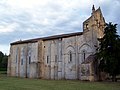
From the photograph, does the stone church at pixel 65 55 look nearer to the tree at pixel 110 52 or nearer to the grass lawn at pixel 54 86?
the tree at pixel 110 52

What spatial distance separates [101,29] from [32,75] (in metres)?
17.6

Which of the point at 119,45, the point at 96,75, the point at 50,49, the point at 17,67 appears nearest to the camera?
the point at 119,45

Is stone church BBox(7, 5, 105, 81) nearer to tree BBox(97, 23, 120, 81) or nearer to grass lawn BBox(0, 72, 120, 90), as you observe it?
tree BBox(97, 23, 120, 81)

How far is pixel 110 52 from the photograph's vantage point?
34.7 meters

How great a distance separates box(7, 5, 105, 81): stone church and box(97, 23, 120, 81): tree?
2.65 m

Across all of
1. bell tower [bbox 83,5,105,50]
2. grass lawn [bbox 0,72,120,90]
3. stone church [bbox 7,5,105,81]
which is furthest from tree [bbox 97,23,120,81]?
grass lawn [bbox 0,72,120,90]

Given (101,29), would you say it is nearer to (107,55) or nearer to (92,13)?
(92,13)

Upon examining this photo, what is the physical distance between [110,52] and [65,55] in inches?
422

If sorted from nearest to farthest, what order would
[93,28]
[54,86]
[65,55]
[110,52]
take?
[54,86] < [110,52] < [93,28] < [65,55]

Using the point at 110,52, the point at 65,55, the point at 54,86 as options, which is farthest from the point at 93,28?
the point at 54,86

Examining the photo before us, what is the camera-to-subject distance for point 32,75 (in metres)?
46.4

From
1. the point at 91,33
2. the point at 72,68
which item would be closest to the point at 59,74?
the point at 72,68

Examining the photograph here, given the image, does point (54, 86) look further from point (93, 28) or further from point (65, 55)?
point (93, 28)

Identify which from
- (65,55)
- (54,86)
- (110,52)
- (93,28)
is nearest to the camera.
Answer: (54,86)
